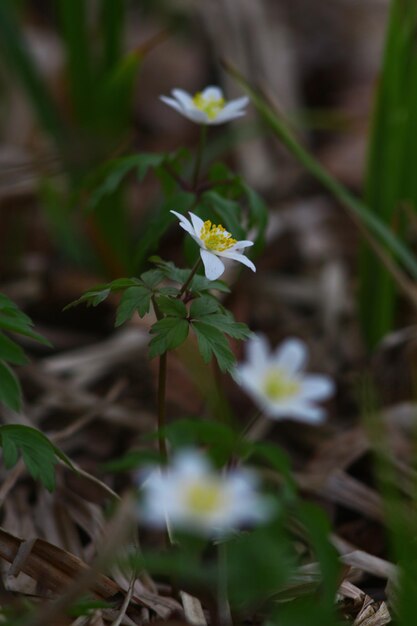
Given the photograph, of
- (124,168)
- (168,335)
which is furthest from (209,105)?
(168,335)

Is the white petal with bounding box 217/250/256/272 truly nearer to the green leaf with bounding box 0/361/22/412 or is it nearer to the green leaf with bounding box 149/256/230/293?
the green leaf with bounding box 149/256/230/293

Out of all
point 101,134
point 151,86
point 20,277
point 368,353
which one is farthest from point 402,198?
point 151,86

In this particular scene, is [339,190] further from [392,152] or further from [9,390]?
[9,390]

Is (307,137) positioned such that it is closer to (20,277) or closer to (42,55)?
(42,55)

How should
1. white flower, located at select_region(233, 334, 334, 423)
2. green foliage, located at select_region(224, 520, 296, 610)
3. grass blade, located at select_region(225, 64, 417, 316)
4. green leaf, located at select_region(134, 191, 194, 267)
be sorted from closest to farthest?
1. green foliage, located at select_region(224, 520, 296, 610)
2. white flower, located at select_region(233, 334, 334, 423)
3. green leaf, located at select_region(134, 191, 194, 267)
4. grass blade, located at select_region(225, 64, 417, 316)

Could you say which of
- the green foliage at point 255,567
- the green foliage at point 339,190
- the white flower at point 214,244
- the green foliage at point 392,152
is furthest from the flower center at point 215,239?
the green foliage at point 392,152

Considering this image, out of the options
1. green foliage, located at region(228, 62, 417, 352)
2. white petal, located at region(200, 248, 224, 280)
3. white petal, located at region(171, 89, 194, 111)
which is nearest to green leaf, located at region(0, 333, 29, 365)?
white petal, located at region(200, 248, 224, 280)

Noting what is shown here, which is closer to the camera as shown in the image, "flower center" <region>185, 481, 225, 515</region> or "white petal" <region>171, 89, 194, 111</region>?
"flower center" <region>185, 481, 225, 515</region>

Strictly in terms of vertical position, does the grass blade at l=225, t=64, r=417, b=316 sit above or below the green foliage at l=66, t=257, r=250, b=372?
below

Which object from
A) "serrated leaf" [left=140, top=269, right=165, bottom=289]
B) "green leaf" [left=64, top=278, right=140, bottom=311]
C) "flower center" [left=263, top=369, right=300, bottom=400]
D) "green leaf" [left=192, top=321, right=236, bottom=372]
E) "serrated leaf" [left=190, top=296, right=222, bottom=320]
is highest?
"green leaf" [left=64, top=278, right=140, bottom=311]
